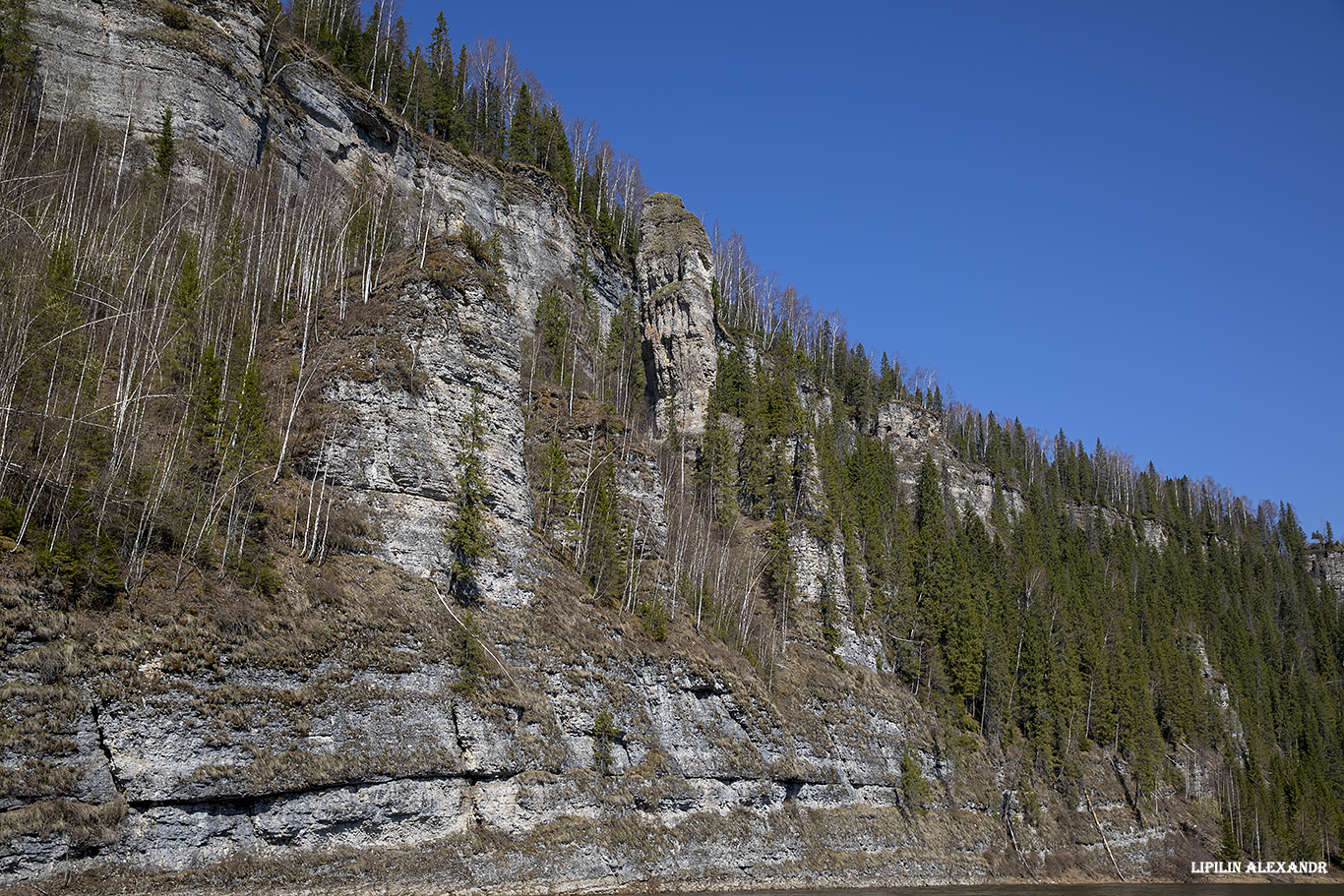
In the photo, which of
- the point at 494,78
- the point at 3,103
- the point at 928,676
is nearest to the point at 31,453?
the point at 3,103

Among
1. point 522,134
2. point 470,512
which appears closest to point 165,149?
point 470,512

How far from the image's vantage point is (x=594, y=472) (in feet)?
155

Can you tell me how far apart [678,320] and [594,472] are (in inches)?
1205

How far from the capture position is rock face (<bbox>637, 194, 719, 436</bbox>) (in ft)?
240

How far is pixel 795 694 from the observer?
164 ft

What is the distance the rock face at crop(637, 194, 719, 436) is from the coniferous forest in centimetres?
175

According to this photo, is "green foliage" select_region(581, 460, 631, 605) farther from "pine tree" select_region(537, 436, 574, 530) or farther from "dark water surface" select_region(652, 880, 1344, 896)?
"dark water surface" select_region(652, 880, 1344, 896)

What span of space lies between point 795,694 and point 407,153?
48.7m

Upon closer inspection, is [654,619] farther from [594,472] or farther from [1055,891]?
[1055,891]

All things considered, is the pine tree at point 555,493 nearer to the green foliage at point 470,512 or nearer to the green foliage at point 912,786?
the green foliage at point 470,512

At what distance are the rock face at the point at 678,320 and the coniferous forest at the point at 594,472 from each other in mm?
1754

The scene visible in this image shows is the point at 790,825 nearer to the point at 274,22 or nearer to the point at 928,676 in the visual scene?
the point at 928,676

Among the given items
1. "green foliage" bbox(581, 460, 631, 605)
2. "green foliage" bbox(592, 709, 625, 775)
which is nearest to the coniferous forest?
"green foliage" bbox(581, 460, 631, 605)

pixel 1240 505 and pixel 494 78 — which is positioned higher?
pixel 494 78
